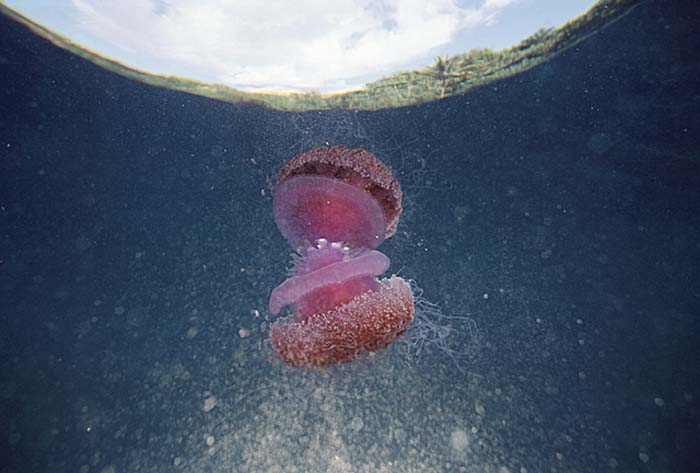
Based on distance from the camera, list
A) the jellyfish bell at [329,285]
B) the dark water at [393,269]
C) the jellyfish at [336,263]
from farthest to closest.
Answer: the dark water at [393,269] → the jellyfish bell at [329,285] → the jellyfish at [336,263]

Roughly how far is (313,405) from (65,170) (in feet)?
15.4

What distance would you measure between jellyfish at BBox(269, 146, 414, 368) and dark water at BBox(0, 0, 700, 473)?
3.83 feet

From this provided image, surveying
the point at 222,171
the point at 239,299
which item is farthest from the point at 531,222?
the point at 222,171

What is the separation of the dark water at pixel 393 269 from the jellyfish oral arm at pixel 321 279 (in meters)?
1.24

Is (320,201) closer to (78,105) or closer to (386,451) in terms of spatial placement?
(386,451)

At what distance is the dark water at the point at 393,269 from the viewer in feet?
10.5

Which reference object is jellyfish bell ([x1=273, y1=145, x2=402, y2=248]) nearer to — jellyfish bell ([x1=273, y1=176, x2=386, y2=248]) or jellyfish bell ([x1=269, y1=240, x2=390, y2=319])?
jellyfish bell ([x1=273, y1=176, x2=386, y2=248])

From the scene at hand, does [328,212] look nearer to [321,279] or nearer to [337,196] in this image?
[337,196]

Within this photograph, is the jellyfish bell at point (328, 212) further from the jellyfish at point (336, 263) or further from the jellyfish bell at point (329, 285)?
the jellyfish bell at point (329, 285)

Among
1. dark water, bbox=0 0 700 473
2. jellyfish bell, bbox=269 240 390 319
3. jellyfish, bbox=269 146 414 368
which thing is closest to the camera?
jellyfish, bbox=269 146 414 368

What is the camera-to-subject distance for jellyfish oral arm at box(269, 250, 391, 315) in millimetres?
2434

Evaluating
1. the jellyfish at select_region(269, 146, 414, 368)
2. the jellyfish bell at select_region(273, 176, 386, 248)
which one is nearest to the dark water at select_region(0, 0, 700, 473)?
the jellyfish at select_region(269, 146, 414, 368)

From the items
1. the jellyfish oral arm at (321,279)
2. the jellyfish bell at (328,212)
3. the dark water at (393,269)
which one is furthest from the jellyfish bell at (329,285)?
the dark water at (393,269)

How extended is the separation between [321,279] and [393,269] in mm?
2154
